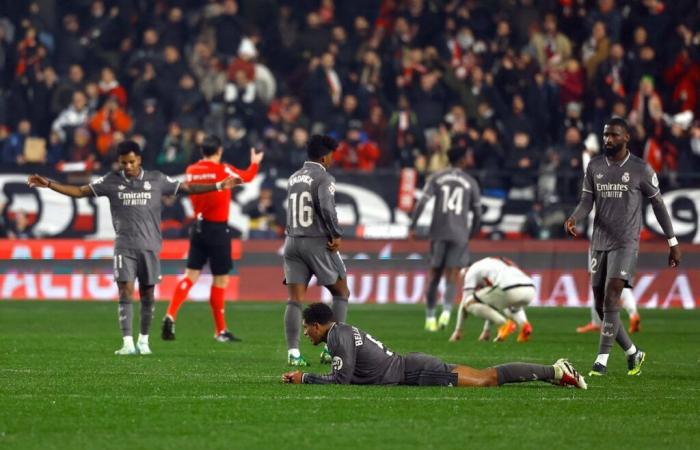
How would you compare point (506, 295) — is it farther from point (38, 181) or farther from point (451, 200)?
point (38, 181)

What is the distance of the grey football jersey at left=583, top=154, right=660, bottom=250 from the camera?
575 inches

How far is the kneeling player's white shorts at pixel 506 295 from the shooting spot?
63.7 ft

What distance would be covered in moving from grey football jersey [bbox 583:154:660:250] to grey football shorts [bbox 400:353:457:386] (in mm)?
2621

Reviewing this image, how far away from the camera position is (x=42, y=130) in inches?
1226

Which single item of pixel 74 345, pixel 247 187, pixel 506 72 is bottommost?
pixel 74 345

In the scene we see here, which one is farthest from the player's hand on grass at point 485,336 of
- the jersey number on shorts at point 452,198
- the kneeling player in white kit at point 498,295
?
the jersey number on shorts at point 452,198

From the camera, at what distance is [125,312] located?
16.8 meters

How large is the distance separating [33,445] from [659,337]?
12483 mm

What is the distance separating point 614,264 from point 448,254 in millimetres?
7439

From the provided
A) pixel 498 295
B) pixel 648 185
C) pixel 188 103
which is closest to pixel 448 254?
pixel 498 295

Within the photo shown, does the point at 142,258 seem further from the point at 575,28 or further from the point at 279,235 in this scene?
the point at 575,28

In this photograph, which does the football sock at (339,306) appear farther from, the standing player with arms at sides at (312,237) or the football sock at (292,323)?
the football sock at (292,323)

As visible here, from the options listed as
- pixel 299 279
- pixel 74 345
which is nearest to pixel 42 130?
pixel 74 345

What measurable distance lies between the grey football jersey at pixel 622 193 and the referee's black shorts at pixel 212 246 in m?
6.29
